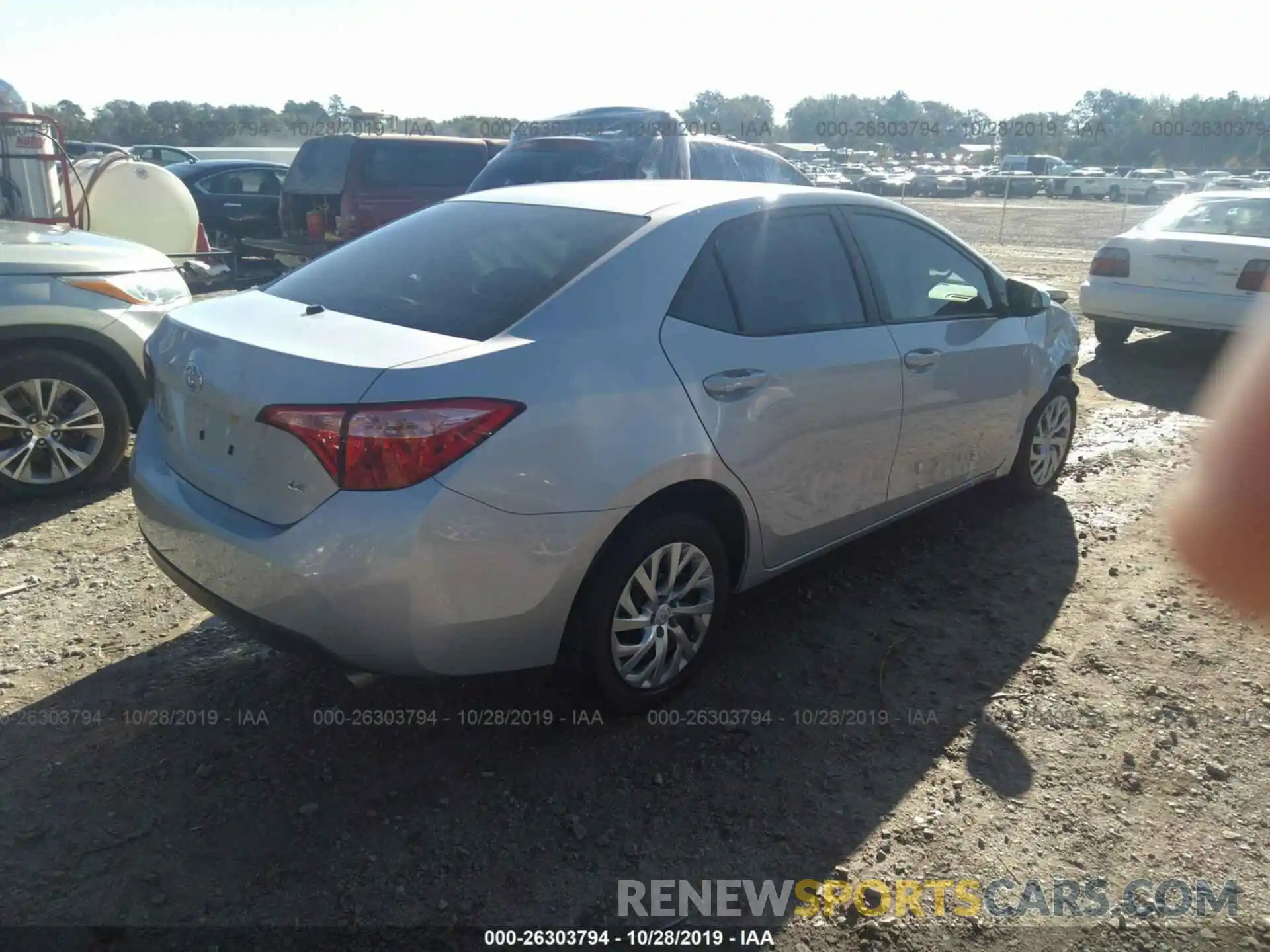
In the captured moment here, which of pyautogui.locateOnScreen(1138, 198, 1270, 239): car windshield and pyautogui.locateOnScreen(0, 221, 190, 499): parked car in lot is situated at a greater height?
pyautogui.locateOnScreen(1138, 198, 1270, 239): car windshield

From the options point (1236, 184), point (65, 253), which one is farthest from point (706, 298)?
point (1236, 184)

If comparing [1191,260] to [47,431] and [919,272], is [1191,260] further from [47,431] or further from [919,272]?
[47,431]

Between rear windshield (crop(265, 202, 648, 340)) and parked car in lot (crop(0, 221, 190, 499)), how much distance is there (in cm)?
203

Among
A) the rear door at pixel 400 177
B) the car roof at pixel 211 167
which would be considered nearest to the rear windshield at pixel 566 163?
the rear door at pixel 400 177

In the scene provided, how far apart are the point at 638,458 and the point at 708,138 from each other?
859cm

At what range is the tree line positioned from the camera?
84.8 ft

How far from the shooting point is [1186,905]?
257cm

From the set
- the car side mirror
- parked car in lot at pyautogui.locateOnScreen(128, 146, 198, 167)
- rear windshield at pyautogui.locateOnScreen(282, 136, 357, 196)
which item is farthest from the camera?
parked car in lot at pyautogui.locateOnScreen(128, 146, 198, 167)

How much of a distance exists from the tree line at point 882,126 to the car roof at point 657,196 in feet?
37.8

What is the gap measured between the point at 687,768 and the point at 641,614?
492 millimetres

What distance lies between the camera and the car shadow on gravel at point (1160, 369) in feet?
25.5

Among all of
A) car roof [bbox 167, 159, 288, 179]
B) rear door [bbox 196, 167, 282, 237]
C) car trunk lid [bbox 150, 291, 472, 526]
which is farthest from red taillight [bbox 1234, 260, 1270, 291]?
car roof [bbox 167, 159, 288, 179]

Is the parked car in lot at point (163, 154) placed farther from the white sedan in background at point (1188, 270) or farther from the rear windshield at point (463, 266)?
the rear windshield at point (463, 266)

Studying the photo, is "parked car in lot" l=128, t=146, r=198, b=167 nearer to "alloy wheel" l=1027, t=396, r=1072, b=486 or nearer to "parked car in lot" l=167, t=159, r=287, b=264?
"parked car in lot" l=167, t=159, r=287, b=264
